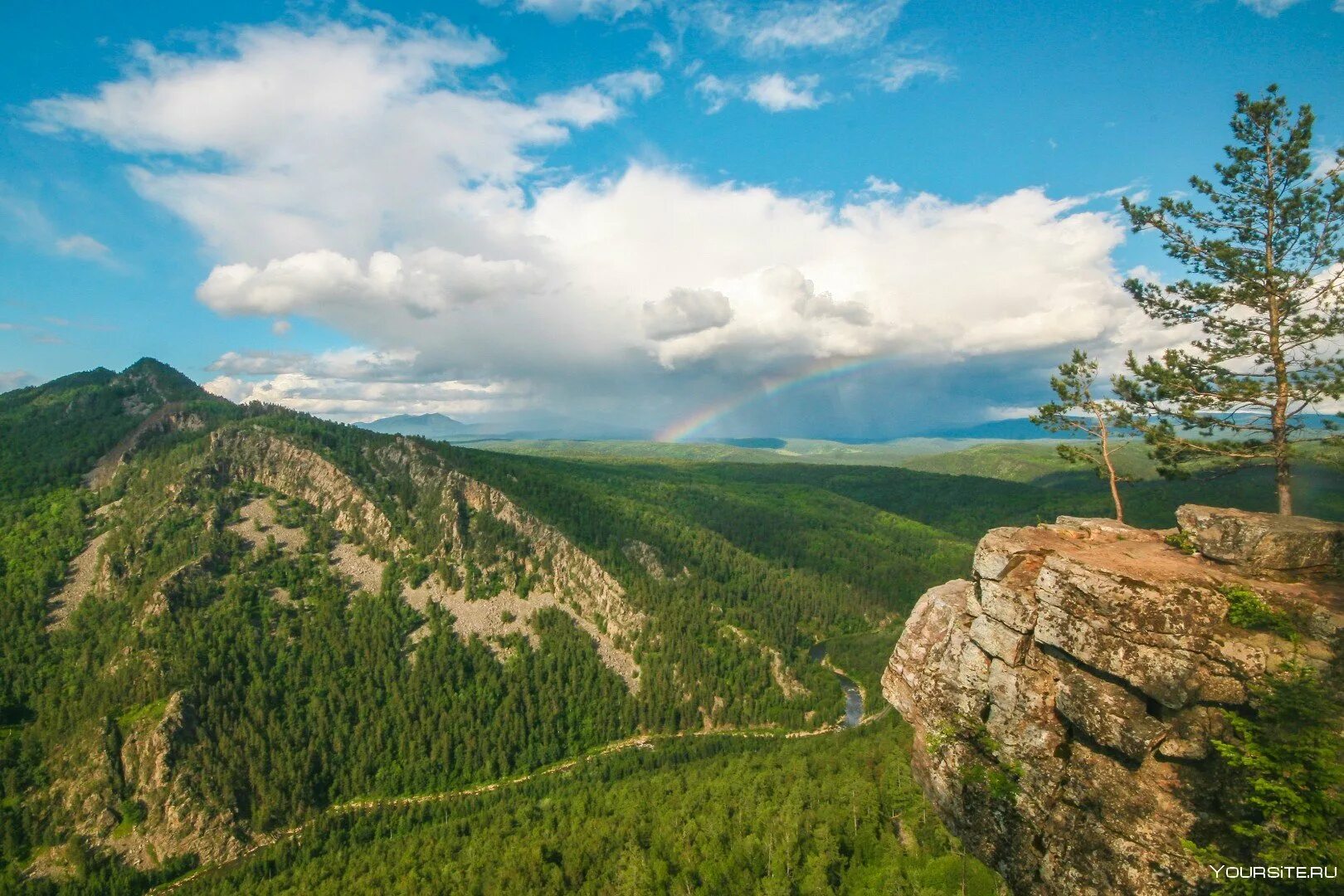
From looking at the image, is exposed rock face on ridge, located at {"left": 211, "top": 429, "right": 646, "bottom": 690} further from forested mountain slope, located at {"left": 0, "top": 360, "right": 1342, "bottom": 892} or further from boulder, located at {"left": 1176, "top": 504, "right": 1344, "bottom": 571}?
boulder, located at {"left": 1176, "top": 504, "right": 1344, "bottom": 571}

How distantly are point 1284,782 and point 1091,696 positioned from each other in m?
6.67

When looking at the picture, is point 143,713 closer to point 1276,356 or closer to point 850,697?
point 850,697

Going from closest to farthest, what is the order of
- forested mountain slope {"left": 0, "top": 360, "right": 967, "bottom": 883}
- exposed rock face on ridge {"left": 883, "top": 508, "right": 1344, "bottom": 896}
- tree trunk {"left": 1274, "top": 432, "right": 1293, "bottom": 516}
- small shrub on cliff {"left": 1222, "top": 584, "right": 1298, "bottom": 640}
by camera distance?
small shrub on cliff {"left": 1222, "top": 584, "right": 1298, "bottom": 640}
exposed rock face on ridge {"left": 883, "top": 508, "right": 1344, "bottom": 896}
tree trunk {"left": 1274, "top": 432, "right": 1293, "bottom": 516}
forested mountain slope {"left": 0, "top": 360, "right": 967, "bottom": 883}

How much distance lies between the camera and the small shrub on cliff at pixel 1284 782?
21.9m

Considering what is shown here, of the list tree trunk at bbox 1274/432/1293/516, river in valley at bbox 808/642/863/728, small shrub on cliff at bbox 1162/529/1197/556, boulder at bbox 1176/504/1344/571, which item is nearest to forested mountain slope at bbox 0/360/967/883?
river in valley at bbox 808/642/863/728

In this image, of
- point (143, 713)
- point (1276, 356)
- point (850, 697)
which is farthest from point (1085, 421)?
point (143, 713)

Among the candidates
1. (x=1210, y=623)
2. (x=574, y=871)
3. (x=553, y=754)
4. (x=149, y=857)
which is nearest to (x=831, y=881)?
(x=574, y=871)

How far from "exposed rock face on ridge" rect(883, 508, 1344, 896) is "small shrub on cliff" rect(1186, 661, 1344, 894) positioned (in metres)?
1.00

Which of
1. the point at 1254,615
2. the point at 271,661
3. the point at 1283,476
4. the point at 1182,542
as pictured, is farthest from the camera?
the point at 271,661

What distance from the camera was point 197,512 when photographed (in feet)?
576

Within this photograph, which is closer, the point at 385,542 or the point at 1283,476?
the point at 1283,476

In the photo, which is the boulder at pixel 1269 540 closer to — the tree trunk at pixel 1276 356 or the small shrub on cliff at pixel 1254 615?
the small shrub on cliff at pixel 1254 615

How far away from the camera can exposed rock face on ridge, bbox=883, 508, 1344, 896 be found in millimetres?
25562

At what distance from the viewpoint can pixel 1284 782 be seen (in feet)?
74.4
